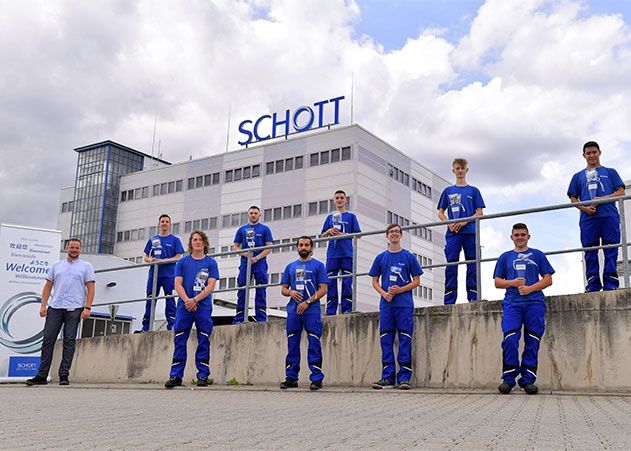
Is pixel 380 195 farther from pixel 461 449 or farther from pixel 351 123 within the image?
pixel 461 449

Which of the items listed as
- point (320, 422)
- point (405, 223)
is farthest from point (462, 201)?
point (405, 223)

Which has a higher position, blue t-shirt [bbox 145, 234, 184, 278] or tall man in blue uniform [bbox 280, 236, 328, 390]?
blue t-shirt [bbox 145, 234, 184, 278]

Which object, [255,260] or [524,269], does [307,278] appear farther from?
[524,269]

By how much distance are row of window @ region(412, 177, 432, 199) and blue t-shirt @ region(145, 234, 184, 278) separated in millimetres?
46547

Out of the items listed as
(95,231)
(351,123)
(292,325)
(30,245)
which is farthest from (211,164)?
(292,325)

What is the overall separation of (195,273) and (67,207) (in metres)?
71.7

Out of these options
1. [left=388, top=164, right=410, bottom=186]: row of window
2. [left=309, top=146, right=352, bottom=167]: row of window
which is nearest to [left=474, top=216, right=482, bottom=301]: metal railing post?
[left=309, top=146, right=352, bottom=167]: row of window

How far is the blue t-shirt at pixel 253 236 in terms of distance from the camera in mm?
10289

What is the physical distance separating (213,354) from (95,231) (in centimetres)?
6292

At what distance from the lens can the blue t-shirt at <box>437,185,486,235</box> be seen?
27.7 ft

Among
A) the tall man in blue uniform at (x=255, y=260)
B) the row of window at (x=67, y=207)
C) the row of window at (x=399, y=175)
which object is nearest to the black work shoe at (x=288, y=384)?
the tall man in blue uniform at (x=255, y=260)

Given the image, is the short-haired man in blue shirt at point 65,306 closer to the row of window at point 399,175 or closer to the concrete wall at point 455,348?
the concrete wall at point 455,348

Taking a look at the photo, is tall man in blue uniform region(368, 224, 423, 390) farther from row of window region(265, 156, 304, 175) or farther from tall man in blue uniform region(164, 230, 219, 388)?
row of window region(265, 156, 304, 175)

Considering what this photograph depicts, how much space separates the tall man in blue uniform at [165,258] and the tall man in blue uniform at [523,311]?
17.9 ft
